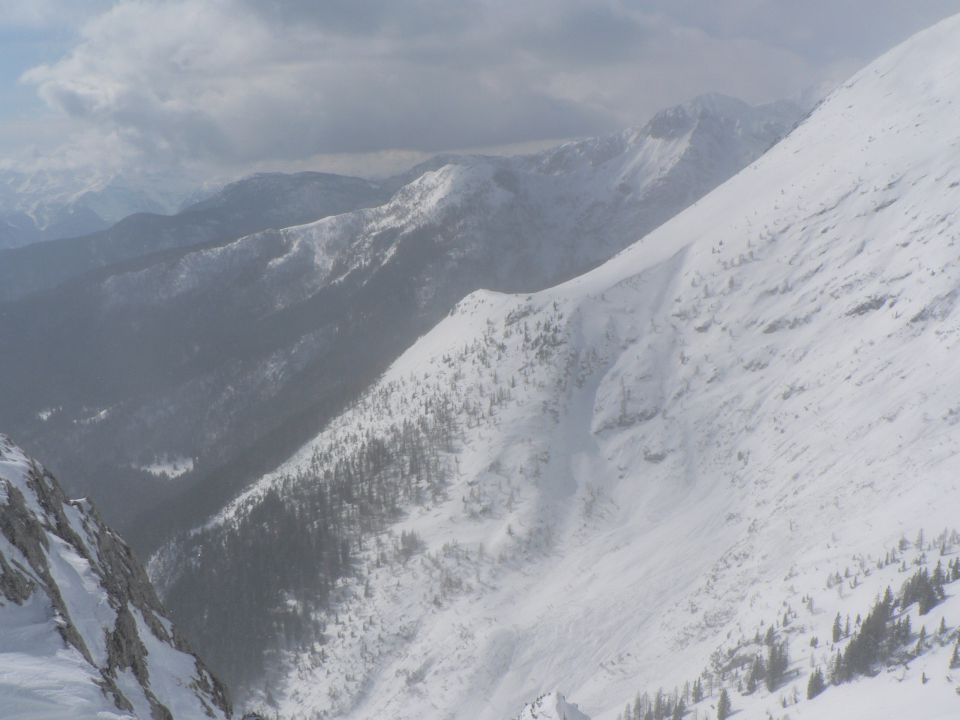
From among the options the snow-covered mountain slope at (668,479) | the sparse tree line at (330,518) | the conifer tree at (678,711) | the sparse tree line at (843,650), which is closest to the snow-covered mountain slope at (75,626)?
the conifer tree at (678,711)

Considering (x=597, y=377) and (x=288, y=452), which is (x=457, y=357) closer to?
(x=597, y=377)

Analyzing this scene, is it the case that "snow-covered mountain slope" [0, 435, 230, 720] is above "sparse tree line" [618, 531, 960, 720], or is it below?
above

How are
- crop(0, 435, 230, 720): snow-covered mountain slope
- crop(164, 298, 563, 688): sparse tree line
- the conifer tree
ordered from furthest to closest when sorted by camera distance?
crop(164, 298, 563, 688): sparse tree line
the conifer tree
crop(0, 435, 230, 720): snow-covered mountain slope

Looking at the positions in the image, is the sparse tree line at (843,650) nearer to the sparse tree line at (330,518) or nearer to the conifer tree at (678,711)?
the conifer tree at (678,711)

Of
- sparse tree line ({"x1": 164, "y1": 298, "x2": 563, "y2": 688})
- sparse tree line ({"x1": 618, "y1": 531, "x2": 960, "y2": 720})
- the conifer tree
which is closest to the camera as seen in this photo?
sparse tree line ({"x1": 618, "y1": 531, "x2": 960, "y2": 720})

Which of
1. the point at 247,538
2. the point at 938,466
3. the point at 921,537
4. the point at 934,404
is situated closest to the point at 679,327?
the point at 934,404

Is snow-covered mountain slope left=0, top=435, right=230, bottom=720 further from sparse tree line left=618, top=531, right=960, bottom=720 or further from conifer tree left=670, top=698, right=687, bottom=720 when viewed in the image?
sparse tree line left=618, top=531, right=960, bottom=720

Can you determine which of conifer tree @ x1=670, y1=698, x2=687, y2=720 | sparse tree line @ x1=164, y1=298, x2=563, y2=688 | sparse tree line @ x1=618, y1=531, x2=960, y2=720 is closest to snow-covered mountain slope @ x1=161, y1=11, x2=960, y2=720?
sparse tree line @ x1=618, y1=531, x2=960, y2=720
